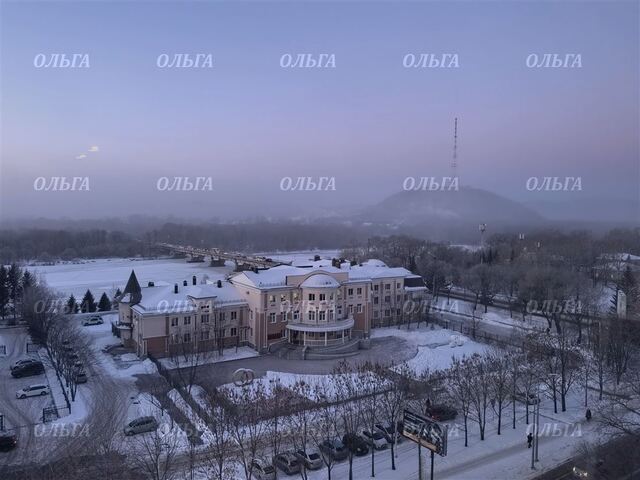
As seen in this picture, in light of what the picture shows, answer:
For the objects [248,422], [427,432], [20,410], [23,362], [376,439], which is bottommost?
[20,410]

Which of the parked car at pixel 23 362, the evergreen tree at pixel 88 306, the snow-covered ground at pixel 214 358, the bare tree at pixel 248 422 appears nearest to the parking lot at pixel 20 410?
the parked car at pixel 23 362

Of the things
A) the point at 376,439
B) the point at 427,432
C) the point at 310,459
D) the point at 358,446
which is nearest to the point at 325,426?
the point at 310,459

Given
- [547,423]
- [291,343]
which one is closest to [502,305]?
[291,343]

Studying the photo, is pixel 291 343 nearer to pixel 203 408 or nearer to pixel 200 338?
pixel 200 338

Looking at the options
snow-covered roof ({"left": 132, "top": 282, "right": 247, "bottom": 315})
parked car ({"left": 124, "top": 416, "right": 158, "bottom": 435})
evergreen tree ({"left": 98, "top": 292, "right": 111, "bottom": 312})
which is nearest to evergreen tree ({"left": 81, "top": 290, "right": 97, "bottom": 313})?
evergreen tree ({"left": 98, "top": 292, "right": 111, "bottom": 312})

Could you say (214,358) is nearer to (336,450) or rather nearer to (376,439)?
(336,450)

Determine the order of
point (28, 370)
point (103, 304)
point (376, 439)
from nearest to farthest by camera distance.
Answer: point (376, 439) → point (28, 370) → point (103, 304)

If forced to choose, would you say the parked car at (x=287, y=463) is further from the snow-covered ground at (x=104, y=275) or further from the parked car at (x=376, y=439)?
the snow-covered ground at (x=104, y=275)
